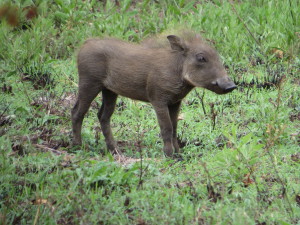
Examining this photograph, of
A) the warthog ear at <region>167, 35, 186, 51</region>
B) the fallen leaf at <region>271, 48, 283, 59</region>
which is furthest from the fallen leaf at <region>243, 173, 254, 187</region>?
the fallen leaf at <region>271, 48, 283, 59</region>

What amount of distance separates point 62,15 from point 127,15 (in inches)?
40.9

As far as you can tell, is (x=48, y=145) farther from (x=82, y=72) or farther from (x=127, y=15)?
(x=127, y=15)

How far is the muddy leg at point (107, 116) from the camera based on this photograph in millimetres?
5602

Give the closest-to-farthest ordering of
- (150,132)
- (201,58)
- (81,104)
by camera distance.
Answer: (201,58), (81,104), (150,132)

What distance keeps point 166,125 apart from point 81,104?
3.03 feet

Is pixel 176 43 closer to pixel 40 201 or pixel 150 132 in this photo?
pixel 150 132

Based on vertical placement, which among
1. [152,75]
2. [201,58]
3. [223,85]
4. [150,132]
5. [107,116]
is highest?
[201,58]

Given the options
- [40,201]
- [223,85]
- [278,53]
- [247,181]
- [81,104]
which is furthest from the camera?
[278,53]

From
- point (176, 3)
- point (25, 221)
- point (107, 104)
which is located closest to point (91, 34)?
point (176, 3)

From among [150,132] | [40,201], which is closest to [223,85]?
[150,132]

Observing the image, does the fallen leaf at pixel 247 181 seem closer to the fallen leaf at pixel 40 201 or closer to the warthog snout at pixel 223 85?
the warthog snout at pixel 223 85

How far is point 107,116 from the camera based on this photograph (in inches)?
223

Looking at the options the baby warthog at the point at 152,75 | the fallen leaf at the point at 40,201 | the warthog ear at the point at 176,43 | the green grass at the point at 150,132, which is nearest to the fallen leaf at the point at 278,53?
the green grass at the point at 150,132

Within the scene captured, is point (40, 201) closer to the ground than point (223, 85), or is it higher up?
closer to the ground
